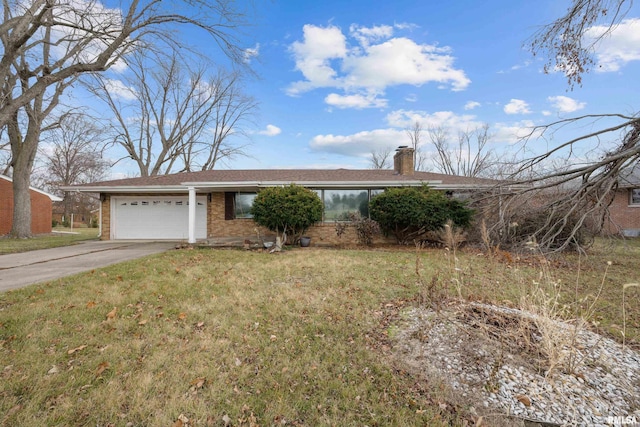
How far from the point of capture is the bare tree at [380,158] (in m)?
32.3

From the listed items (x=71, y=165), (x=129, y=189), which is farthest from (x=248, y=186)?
(x=71, y=165)

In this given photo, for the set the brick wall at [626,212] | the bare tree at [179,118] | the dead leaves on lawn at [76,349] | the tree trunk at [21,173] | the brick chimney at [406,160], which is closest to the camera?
the dead leaves on lawn at [76,349]

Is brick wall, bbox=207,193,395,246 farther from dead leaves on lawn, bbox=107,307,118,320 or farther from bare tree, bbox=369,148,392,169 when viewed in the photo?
bare tree, bbox=369,148,392,169

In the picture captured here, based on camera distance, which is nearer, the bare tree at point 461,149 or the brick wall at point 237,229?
the brick wall at point 237,229

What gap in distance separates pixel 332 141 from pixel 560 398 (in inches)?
923

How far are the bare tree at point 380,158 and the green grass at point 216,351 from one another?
1083 inches

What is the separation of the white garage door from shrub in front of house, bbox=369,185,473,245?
28.9 ft

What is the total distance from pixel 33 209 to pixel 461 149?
3620 centimetres

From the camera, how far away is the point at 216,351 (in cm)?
314

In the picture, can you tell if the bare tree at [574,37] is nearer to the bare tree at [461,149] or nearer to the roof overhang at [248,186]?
the roof overhang at [248,186]

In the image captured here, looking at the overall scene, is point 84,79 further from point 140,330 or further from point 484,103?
point 484,103

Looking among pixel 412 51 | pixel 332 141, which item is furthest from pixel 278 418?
pixel 332 141

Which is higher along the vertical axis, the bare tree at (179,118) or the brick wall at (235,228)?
the bare tree at (179,118)

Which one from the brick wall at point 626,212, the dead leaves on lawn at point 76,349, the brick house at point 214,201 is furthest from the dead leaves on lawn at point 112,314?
the brick wall at point 626,212
